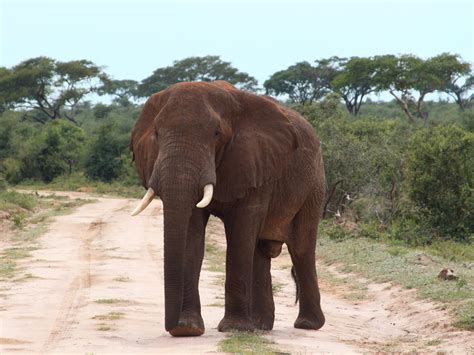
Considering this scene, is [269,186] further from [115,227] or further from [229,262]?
[115,227]

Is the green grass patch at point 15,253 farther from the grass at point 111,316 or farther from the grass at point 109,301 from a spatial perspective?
the grass at point 111,316

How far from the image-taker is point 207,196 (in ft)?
22.9

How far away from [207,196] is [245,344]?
1.09 m

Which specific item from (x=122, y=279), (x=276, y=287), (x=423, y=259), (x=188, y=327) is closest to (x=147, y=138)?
(x=188, y=327)

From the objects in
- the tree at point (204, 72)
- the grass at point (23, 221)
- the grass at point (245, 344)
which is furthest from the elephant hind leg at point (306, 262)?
the tree at point (204, 72)

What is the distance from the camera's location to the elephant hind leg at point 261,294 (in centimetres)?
854

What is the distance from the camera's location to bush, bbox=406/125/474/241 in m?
17.2

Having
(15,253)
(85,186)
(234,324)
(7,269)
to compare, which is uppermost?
(234,324)

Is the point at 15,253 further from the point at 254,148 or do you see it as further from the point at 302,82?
the point at 302,82

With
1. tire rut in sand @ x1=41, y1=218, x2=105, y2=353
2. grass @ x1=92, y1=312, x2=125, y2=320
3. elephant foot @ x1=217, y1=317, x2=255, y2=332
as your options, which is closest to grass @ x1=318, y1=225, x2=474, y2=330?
elephant foot @ x1=217, y1=317, x2=255, y2=332

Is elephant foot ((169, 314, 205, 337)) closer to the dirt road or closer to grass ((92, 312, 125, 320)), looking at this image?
the dirt road

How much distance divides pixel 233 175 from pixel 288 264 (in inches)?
363

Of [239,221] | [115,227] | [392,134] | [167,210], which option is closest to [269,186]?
[239,221]

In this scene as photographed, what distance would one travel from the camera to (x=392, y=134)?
1054 inches
